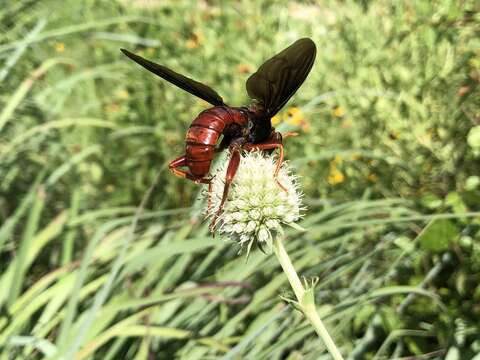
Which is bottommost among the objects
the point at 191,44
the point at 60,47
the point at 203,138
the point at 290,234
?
the point at 290,234

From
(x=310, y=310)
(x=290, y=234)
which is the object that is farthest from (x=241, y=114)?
(x=290, y=234)

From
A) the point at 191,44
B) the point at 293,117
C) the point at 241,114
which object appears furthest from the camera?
the point at 191,44

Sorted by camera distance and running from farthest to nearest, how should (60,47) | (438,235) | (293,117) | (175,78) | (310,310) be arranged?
(60,47) → (293,117) → (438,235) → (175,78) → (310,310)

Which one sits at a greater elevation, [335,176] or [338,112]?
[338,112]

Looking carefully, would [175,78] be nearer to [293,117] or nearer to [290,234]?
[290,234]

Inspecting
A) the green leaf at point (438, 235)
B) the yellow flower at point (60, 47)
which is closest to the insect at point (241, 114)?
the green leaf at point (438, 235)

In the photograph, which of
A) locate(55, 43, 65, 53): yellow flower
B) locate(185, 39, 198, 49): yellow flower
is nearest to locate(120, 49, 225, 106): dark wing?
locate(185, 39, 198, 49): yellow flower

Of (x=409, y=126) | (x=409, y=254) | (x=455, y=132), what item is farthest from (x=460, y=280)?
(x=409, y=126)

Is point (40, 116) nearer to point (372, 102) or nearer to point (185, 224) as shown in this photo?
point (185, 224)
